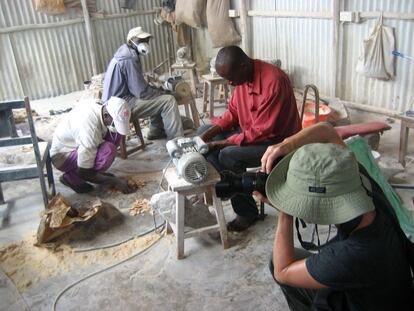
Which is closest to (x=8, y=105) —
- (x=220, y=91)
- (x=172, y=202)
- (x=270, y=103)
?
(x=172, y=202)

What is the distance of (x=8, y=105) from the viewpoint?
3188 mm

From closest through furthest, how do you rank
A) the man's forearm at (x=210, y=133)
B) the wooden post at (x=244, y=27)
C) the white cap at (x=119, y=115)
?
the man's forearm at (x=210, y=133) → the white cap at (x=119, y=115) → the wooden post at (x=244, y=27)

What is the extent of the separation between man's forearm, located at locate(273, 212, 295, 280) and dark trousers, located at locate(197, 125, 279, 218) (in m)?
1.29

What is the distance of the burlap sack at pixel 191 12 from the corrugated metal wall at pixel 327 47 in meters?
0.52

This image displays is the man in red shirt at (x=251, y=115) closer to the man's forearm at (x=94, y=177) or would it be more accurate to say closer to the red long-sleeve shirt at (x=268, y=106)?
the red long-sleeve shirt at (x=268, y=106)

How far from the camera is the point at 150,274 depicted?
2.59 meters

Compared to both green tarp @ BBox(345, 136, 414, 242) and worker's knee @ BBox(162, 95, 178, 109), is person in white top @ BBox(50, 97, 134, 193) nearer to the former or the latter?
worker's knee @ BBox(162, 95, 178, 109)

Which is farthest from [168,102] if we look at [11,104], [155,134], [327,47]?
[327,47]

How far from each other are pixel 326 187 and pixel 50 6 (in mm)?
6030

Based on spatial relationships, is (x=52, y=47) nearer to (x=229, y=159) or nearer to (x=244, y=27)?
(x=244, y=27)

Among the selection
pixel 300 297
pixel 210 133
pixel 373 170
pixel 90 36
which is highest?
pixel 90 36

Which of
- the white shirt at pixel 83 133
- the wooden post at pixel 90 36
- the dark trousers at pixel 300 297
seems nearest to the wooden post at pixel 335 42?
the white shirt at pixel 83 133

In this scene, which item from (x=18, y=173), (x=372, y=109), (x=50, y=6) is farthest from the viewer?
(x=50, y=6)

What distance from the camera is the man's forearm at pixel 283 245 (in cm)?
153
